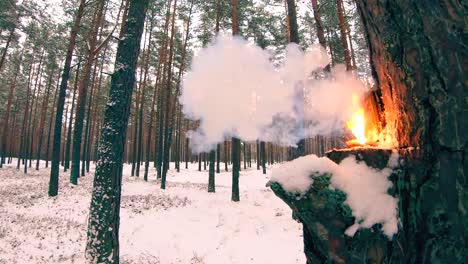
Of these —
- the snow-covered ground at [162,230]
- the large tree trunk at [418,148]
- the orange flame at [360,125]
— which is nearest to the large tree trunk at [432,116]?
the large tree trunk at [418,148]

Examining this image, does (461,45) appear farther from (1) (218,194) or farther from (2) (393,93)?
(1) (218,194)

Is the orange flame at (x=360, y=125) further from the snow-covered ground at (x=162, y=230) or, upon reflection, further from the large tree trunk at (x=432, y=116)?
the snow-covered ground at (x=162, y=230)

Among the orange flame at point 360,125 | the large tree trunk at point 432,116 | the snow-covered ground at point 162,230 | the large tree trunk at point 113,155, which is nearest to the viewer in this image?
the large tree trunk at point 432,116

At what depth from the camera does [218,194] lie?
704 inches

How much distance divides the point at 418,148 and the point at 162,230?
10241 millimetres

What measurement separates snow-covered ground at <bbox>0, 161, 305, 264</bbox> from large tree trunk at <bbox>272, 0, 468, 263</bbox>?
694 centimetres

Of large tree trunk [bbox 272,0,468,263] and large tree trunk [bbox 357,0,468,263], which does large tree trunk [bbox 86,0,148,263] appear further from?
large tree trunk [bbox 357,0,468,263]

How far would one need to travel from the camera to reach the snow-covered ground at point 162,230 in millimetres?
8008

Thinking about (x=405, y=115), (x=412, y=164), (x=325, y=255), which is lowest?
(x=325, y=255)

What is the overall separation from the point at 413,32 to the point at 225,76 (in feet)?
40.4

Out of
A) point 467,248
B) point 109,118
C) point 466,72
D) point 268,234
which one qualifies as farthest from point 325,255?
point 268,234

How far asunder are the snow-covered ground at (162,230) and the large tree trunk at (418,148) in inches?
273

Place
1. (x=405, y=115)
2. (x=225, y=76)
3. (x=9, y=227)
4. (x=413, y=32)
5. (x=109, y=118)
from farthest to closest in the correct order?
(x=225, y=76), (x=9, y=227), (x=109, y=118), (x=405, y=115), (x=413, y=32)

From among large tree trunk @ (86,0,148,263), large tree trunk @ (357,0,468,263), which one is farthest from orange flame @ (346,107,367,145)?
large tree trunk @ (86,0,148,263)
